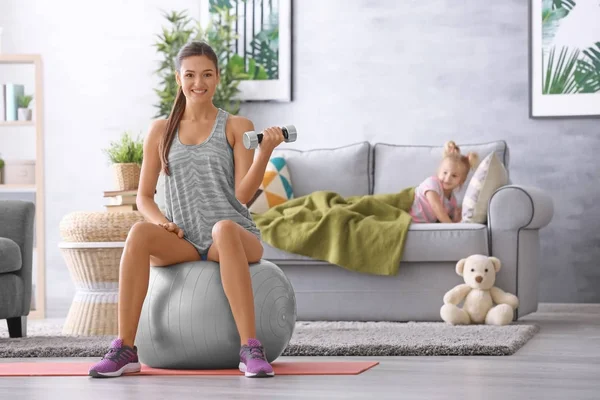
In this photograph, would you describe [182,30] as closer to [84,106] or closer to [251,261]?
[84,106]

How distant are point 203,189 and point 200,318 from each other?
0.37 meters

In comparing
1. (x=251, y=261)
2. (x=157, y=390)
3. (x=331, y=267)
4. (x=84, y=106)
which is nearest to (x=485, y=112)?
(x=331, y=267)

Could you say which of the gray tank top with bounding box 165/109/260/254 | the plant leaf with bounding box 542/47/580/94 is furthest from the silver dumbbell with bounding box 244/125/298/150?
the plant leaf with bounding box 542/47/580/94

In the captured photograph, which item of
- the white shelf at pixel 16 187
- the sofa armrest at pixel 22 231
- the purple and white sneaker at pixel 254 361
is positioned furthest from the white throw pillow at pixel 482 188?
the white shelf at pixel 16 187

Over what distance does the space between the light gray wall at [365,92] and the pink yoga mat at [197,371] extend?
2734 millimetres

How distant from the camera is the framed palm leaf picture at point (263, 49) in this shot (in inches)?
221

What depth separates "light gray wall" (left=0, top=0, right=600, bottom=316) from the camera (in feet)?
17.2

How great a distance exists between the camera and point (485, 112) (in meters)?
5.37

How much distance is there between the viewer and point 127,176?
4367 mm

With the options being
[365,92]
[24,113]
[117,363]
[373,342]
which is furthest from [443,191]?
[117,363]

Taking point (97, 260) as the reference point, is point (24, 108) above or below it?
above

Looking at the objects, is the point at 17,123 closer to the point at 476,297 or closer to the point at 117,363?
A: the point at 476,297

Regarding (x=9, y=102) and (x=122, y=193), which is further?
(x=9, y=102)

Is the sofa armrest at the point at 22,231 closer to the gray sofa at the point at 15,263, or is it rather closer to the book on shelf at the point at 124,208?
the gray sofa at the point at 15,263
